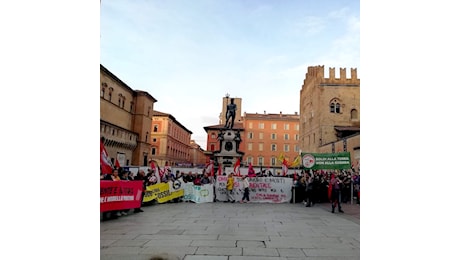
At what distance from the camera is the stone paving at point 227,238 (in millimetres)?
5059

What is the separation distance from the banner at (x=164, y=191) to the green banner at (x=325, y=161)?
21.0 ft

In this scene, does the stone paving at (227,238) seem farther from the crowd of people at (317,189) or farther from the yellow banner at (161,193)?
the crowd of people at (317,189)

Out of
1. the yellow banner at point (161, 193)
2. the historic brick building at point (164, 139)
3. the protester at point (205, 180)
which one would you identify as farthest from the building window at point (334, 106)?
the yellow banner at point (161, 193)

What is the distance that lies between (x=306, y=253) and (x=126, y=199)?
6.56 metres

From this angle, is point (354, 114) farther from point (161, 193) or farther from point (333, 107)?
point (161, 193)

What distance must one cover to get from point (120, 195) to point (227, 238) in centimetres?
464

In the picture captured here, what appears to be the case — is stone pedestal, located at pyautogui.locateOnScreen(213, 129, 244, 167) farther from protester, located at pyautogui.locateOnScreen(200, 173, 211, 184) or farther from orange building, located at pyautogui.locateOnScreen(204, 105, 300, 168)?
orange building, located at pyautogui.locateOnScreen(204, 105, 300, 168)

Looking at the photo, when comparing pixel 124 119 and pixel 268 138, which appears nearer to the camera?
pixel 124 119

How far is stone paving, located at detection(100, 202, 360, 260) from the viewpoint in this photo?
5059mm

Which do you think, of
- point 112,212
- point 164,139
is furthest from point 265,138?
point 112,212

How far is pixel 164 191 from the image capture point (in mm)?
13422

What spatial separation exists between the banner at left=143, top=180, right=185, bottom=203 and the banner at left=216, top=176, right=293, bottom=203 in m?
1.99

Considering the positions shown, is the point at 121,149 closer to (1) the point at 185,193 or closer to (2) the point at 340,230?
(1) the point at 185,193

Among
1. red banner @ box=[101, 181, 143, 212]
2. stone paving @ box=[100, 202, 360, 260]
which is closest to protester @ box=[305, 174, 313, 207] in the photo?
stone paving @ box=[100, 202, 360, 260]
